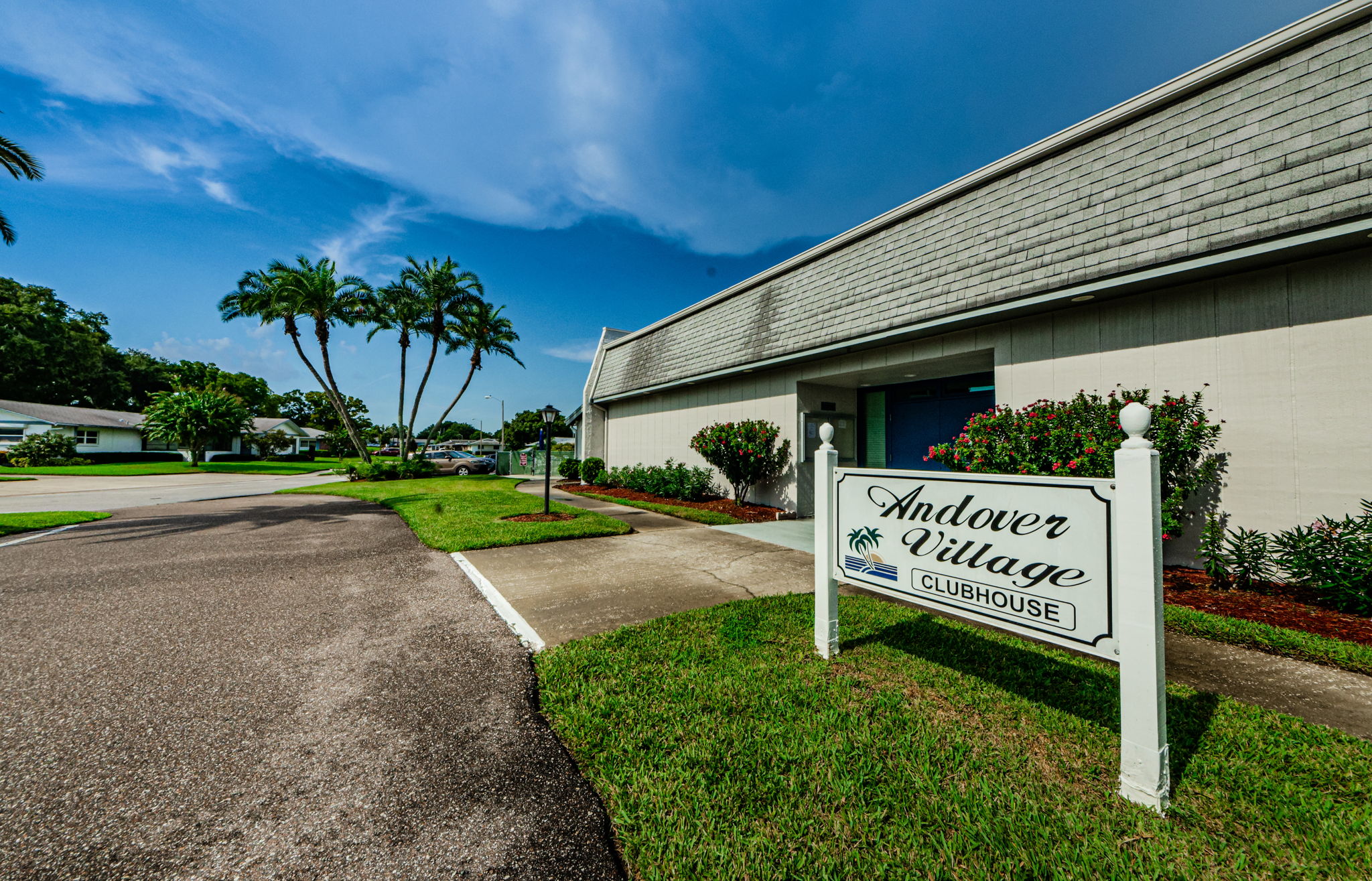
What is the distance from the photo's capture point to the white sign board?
219 centimetres

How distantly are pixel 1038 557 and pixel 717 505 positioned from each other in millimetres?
8851

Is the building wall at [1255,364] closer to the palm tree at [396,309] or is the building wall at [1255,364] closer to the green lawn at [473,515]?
the green lawn at [473,515]

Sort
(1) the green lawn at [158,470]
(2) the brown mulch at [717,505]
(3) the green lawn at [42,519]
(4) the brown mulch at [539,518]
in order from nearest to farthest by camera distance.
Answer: (3) the green lawn at [42,519], (4) the brown mulch at [539,518], (2) the brown mulch at [717,505], (1) the green lawn at [158,470]

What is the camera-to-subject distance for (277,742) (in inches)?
94.4

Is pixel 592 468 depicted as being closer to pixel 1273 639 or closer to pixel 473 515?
pixel 473 515

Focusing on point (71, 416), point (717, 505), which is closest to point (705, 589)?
point (717, 505)

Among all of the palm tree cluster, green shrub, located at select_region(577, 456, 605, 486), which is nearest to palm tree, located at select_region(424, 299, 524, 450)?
the palm tree cluster

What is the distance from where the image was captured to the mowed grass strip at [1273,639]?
10.5 feet

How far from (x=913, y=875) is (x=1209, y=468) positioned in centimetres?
595

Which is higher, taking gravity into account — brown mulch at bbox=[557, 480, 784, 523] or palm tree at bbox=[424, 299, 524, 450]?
palm tree at bbox=[424, 299, 524, 450]

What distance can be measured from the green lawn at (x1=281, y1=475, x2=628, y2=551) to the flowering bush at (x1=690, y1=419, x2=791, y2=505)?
2.76m

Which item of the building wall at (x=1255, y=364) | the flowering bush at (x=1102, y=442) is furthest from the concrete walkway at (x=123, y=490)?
the building wall at (x=1255, y=364)

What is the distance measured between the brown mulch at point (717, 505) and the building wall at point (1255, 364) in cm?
472

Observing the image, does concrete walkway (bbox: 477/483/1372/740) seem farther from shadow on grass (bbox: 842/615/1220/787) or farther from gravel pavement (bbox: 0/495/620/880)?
gravel pavement (bbox: 0/495/620/880)
